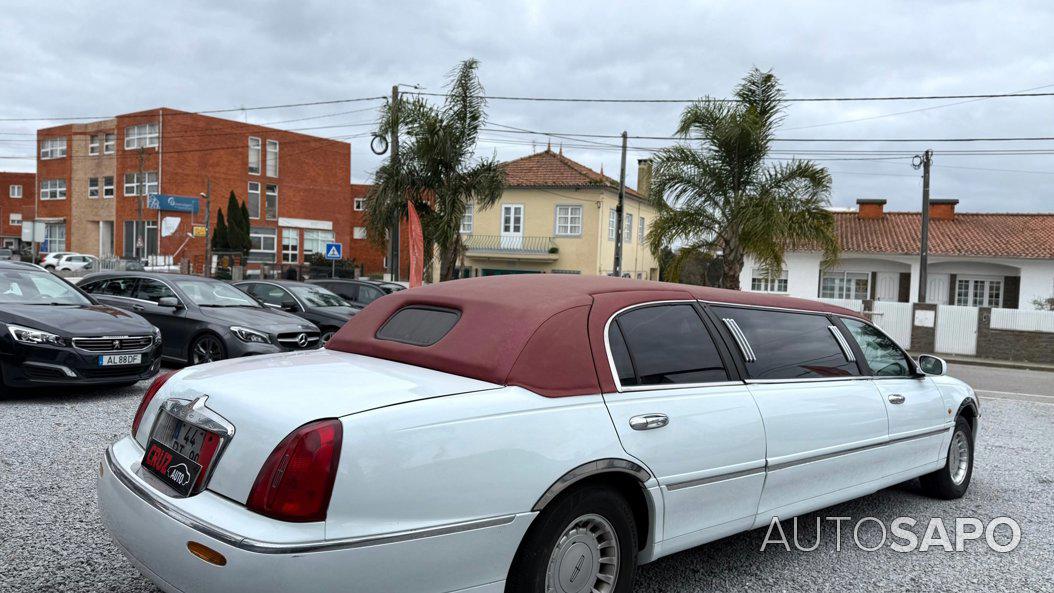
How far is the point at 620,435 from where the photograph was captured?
3.12 m

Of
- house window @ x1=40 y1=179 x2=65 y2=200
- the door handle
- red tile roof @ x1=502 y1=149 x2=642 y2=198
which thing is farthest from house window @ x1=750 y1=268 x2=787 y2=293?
house window @ x1=40 y1=179 x2=65 y2=200

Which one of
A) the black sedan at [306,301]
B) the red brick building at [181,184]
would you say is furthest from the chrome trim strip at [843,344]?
the red brick building at [181,184]

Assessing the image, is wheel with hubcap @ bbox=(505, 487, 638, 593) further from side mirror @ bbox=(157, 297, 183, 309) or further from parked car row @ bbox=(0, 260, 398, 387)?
side mirror @ bbox=(157, 297, 183, 309)

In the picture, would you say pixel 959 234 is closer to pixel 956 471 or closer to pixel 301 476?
pixel 956 471

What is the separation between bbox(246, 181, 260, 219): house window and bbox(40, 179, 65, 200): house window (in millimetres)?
13866

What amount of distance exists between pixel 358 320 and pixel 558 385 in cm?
149

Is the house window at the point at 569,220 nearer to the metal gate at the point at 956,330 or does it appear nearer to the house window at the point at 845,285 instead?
the house window at the point at 845,285

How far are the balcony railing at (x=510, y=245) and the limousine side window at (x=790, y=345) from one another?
3327 centimetres

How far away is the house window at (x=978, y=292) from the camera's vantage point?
106ft

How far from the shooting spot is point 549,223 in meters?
38.2

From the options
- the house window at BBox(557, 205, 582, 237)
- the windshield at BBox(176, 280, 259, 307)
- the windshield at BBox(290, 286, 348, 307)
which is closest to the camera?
the windshield at BBox(176, 280, 259, 307)

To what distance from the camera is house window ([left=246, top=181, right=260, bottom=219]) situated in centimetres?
5197

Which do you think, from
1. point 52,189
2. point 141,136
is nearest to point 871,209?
point 141,136

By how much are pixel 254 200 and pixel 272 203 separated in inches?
51.7
